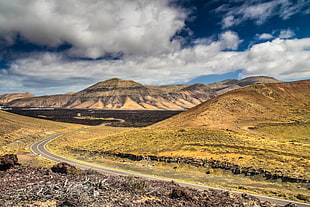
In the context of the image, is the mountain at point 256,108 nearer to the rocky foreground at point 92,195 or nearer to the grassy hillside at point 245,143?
the grassy hillside at point 245,143

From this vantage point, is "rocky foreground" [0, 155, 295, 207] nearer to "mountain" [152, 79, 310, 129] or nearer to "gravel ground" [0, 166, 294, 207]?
"gravel ground" [0, 166, 294, 207]

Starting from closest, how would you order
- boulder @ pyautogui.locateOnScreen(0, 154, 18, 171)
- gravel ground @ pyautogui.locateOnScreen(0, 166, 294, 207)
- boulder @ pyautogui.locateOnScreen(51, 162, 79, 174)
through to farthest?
gravel ground @ pyautogui.locateOnScreen(0, 166, 294, 207), boulder @ pyautogui.locateOnScreen(51, 162, 79, 174), boulder @ pyautogui.locateOnScreen(0, 154, 18, 171)

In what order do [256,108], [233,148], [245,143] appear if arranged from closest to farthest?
[233,148] → [245,143] → [256,108]

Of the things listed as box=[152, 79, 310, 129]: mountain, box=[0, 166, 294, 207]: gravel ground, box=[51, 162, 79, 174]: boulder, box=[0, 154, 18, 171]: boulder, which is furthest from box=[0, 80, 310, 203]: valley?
box=[0, 154, 18, 171]: boulder

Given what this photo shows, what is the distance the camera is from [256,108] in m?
82.0

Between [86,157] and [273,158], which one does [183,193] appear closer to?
[273,158]

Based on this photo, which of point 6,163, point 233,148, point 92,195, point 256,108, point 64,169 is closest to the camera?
point 92,195

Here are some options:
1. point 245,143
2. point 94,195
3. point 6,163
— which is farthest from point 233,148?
point 6,163

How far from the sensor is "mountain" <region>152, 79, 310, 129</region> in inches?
2842

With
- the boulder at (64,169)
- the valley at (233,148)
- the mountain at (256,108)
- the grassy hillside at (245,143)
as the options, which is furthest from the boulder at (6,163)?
the mountain at (256,108)

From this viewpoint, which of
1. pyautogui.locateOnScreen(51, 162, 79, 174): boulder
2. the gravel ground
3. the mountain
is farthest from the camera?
the mountain

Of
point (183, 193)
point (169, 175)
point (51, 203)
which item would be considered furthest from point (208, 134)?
point (51, 203)

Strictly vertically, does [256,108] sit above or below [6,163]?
above

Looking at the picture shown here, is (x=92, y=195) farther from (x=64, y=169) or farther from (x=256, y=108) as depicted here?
(x=256, y=108)
